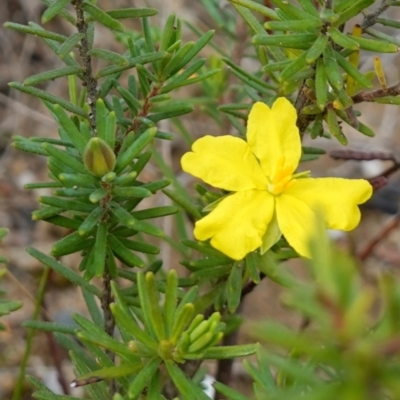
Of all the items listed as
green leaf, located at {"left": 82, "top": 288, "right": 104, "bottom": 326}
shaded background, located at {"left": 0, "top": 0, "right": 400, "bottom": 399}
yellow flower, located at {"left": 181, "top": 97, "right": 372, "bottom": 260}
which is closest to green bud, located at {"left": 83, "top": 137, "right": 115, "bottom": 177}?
yellow flower, located at {"left": 181, "top": 97, "right": 372, "bottom": 260}

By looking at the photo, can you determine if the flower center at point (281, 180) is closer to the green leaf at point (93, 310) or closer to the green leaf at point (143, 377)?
the green leaf at point (143, 377)

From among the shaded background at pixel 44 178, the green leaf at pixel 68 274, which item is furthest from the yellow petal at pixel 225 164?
the shaded background at pixel 44 178

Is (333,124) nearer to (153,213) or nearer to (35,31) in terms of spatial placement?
(153,213)

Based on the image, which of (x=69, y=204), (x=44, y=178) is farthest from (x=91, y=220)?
(x=44, y=178)

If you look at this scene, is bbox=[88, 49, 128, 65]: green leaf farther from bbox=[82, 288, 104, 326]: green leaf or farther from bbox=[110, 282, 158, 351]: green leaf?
bbox=[82, 288, 104, 326]: green leaf

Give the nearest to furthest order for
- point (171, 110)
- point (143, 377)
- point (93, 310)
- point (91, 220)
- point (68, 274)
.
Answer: point (143, 377), point (91, 220), point (171, 110), point (68, 274), point (93, 310)

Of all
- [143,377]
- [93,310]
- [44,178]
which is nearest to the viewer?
[143,377]

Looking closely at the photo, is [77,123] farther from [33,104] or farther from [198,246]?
[33,104]
